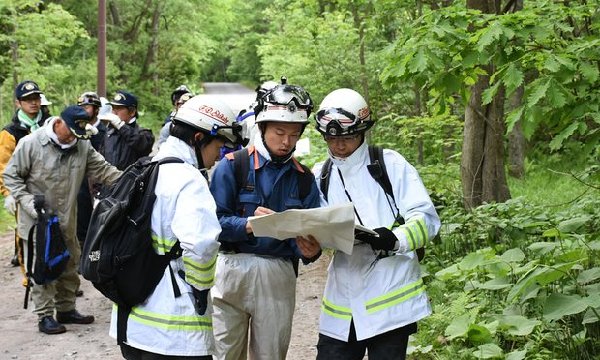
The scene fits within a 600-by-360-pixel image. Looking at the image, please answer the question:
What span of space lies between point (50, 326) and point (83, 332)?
1.03ft

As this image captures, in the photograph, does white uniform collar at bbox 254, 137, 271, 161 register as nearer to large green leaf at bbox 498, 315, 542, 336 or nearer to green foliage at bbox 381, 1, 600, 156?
green foliage at bbox 381, 1, 600, 156

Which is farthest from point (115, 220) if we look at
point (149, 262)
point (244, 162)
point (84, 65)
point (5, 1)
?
point (84, 65)

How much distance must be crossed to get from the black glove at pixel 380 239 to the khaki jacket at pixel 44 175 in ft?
13.7

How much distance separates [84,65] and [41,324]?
26025mm

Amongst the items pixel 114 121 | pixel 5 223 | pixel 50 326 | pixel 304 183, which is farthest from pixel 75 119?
pixel 5 223

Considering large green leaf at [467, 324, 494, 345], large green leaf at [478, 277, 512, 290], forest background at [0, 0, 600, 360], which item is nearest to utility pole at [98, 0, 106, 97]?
forest background at [0, 0, 600, 360]

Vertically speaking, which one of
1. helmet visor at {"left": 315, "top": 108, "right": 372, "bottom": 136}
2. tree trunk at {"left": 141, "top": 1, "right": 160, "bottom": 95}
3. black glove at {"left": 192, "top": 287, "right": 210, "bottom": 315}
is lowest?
black glove at {"left": 192, "top": 287, "right": 210, "bottom": 315}

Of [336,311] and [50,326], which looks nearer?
[336,311]

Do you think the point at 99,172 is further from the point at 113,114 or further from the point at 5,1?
the point at 5,1

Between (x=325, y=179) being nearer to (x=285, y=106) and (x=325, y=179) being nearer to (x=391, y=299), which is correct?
(x=285, y=106)

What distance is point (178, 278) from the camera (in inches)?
138

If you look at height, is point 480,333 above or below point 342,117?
below

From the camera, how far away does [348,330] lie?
12.8 feet

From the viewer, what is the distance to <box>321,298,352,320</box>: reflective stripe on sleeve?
3.93 m
